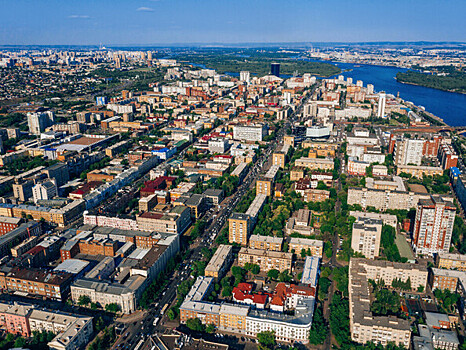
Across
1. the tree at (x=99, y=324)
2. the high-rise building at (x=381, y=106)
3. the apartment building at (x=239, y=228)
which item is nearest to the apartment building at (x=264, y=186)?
the apartment building at (x=239, y=228)

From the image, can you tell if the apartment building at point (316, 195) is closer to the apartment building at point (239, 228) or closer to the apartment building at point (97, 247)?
the apartment building at point (239, 228)

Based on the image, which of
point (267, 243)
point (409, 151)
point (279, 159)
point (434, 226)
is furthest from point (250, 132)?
point (434, 226)

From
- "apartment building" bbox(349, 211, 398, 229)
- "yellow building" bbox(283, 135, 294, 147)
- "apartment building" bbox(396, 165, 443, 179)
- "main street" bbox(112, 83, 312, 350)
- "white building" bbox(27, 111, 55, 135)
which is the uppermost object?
"white building" bbox(27, 111, 55, 135)

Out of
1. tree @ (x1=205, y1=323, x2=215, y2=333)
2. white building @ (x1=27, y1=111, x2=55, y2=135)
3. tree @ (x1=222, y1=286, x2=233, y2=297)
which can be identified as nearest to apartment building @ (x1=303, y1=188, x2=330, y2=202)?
tree @ (x1=222, y1=286, x2=233, y2=297)

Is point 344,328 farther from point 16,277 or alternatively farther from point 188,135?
point 188,135

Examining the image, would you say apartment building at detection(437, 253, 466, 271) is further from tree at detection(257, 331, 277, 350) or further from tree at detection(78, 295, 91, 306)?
tree at detection(78, 295, 91, 306)

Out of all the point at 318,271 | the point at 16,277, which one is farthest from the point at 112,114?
the point at 318,271

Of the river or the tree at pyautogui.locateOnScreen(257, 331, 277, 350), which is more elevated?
the river
